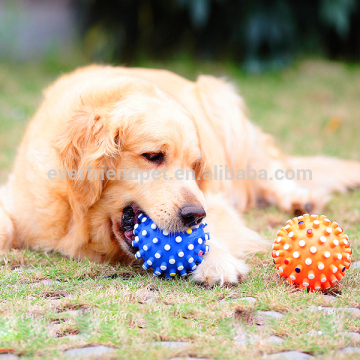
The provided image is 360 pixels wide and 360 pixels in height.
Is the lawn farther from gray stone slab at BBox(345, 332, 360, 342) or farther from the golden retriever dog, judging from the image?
the golden retriever dog

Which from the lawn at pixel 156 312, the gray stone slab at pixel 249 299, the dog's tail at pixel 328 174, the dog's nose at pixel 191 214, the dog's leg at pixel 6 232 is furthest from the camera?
the dog's tail at pixel 328 174

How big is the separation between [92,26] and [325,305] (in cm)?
1014

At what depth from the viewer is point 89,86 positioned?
3283 millimetres

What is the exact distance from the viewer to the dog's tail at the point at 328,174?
507 cm

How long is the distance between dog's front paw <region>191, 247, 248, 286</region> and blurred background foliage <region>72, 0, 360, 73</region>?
8.42 m

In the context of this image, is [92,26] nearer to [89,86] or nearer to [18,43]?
[18,43]

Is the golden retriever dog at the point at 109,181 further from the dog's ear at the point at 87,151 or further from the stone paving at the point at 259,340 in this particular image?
the stone paving at the point at 259,340

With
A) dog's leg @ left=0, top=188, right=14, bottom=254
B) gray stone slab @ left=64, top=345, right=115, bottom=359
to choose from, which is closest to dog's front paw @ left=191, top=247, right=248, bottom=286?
gray stone slab @ left=64, top=345, right=115, bottom=359

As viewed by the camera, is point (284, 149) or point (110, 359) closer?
point (110, 359)

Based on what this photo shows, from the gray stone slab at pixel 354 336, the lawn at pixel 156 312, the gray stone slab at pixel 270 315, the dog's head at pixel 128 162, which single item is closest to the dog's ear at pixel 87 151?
the dog's head at pixel 128 162

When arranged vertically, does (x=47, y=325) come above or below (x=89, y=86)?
below

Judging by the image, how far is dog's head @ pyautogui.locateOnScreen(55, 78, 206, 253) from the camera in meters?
2.85

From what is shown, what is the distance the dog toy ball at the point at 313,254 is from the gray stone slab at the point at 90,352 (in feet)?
3.78

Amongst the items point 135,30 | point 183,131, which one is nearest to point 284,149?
point 183,131
